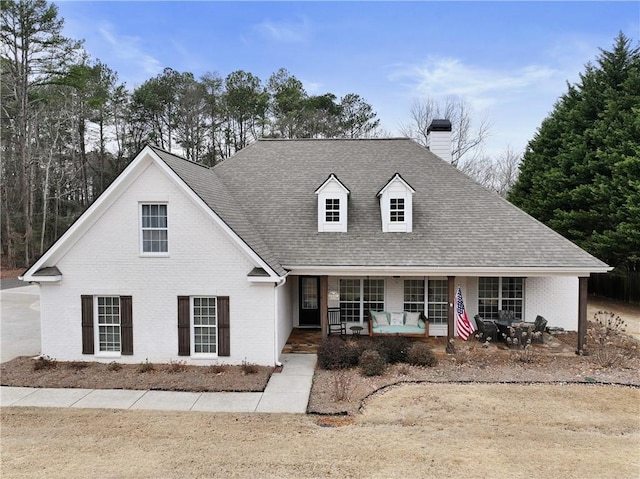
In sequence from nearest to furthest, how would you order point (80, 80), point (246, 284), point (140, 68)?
point (246, 284)
point (80, 80)
point (140, 68)

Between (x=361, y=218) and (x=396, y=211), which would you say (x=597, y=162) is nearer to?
(x=396, y=211)

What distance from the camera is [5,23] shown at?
Answer: 31.9m

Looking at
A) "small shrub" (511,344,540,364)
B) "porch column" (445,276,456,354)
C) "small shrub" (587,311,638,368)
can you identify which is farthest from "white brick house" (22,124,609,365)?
"small shrub" (511,344,540,364)

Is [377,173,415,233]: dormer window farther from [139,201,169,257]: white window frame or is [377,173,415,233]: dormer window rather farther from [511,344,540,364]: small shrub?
[139,201,169,257]: white window frame

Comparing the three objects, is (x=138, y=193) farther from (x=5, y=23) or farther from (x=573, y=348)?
(x=5, y=23)

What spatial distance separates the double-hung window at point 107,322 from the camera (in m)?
12.5

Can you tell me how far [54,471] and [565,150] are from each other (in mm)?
29900

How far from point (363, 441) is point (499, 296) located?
10.3 metres

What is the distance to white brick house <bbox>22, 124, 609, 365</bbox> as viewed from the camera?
40.2 ft

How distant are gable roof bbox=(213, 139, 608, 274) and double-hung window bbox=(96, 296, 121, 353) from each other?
170 inches

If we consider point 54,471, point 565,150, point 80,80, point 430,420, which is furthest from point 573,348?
point 80,80

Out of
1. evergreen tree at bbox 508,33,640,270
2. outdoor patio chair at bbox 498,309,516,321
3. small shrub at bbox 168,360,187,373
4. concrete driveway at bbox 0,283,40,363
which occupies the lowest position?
concrete driveway at bbox 0,283,40,363

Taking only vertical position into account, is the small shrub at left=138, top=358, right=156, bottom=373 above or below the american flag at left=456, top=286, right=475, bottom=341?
below

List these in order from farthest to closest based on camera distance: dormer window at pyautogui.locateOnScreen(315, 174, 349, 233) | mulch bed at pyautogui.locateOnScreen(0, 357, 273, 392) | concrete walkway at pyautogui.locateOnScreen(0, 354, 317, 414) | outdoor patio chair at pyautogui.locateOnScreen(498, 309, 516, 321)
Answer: dormer window at pyautogui.locateOnScreen(315, 174, 349, 233), outdoor patio chair at pyautogui.locateOnScreen(498, 309, 516, 321), mulch bed at pyautogui.locateOnScreen(0, 357, 273, 392), concrete walkway at pyautogui.locateOnScreen(0, 354, 317, 414)
